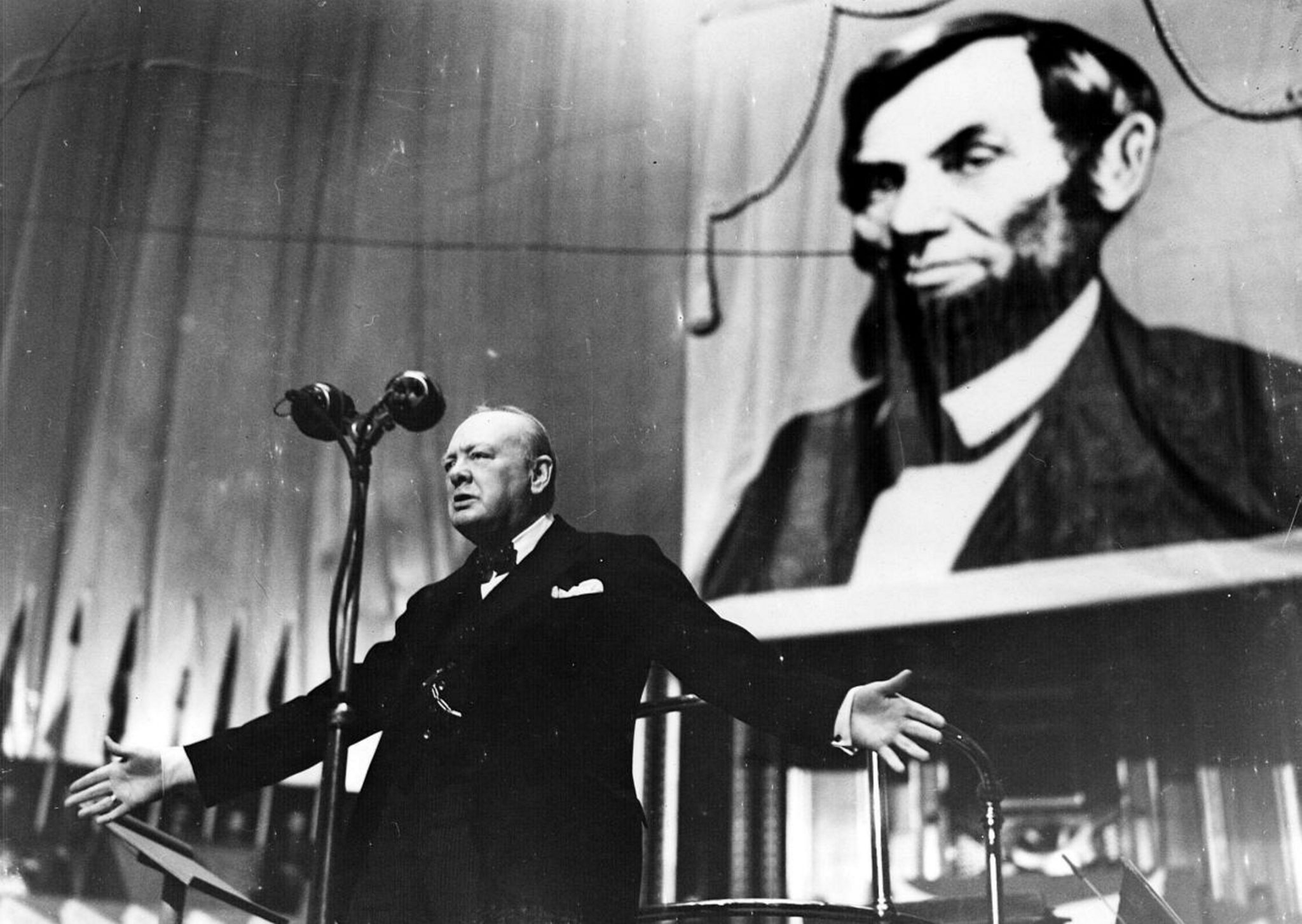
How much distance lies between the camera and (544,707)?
354 centimetres

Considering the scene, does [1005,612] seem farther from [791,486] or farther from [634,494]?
[634,494]

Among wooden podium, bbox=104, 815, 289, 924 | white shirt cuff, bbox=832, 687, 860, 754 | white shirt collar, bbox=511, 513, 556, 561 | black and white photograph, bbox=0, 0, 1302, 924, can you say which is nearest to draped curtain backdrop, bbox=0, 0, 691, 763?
black and white photograph, bbox=0, 0, 1302, 924

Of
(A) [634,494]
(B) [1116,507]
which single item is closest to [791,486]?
(A) [634,494]

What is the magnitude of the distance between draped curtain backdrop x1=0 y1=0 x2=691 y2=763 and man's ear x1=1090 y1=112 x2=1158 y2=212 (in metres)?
1.12

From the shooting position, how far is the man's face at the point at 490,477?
380 centimetres

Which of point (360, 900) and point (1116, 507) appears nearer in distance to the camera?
point (360, 900)

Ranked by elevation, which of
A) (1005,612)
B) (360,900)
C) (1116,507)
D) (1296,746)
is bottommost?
(360,900)

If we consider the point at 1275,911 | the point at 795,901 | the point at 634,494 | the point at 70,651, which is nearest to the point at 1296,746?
the point at 1275,911

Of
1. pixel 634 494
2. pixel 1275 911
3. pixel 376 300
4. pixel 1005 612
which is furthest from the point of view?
pixel 376 300

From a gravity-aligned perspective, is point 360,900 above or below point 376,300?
below

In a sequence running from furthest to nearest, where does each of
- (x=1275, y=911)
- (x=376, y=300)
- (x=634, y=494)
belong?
(x=376, y=300)
(x=634, y=494)
(x=1275, y=911)

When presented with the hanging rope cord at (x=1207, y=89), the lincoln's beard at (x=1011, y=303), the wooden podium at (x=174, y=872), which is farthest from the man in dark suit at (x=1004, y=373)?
the wooden podium at (x=174, y=872)

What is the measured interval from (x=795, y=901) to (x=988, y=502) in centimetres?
110

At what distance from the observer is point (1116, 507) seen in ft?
12.1
